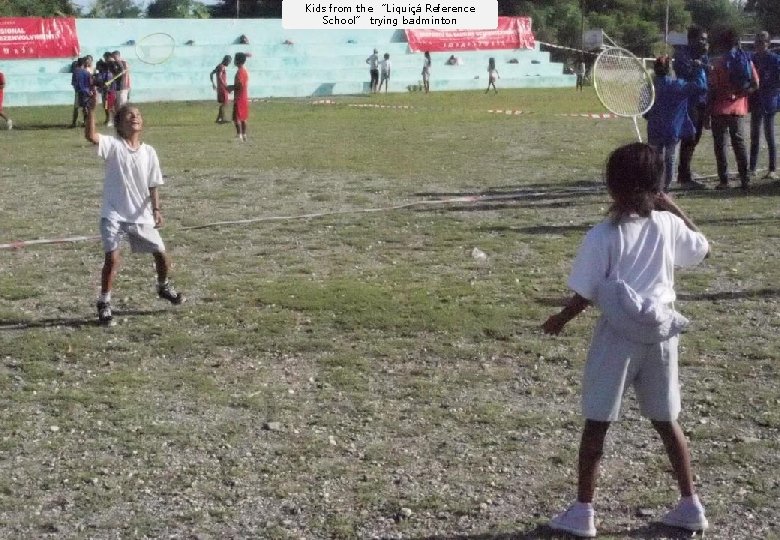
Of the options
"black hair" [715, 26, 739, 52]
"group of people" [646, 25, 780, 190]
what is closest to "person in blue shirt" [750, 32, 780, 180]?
"group of people" [646, 25, 780, 190]

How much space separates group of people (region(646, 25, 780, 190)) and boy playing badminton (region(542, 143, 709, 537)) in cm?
781

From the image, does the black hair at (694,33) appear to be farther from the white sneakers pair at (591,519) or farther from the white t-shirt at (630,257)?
the white sneakers pair at (591,519)

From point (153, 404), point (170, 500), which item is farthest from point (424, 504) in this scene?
point (153, 404)

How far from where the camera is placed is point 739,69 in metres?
14.0

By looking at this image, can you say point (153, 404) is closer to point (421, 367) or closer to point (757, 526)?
point (421, 367)

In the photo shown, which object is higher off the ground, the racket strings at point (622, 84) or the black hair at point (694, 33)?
the black hair at point (694, 33)

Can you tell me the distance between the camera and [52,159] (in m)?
20.7

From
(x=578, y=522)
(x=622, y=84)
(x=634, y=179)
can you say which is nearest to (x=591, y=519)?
(x=578, y=522)

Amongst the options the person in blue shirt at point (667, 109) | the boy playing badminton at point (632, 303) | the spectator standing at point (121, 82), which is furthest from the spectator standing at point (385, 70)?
the boy playing badminton at point (632, 303)

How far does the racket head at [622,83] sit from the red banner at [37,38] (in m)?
33.1

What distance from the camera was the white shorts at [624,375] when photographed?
4641 millimetres

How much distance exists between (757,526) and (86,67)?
25.3 m

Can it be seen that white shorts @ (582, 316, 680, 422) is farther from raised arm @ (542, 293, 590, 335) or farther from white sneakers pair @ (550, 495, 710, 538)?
white sneakers pair @ (550, 495, 710, 538)

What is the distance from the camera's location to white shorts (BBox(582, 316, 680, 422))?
4.64 metres
